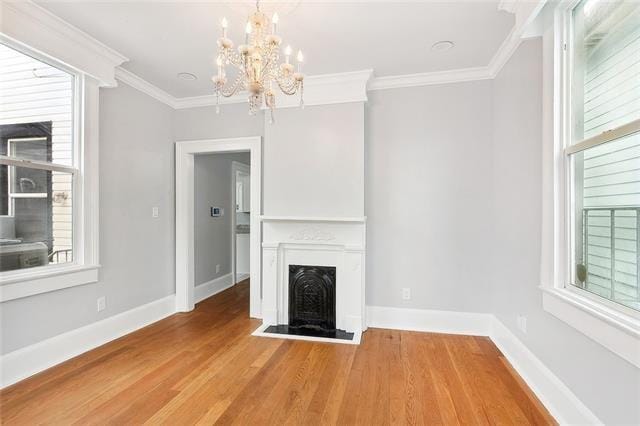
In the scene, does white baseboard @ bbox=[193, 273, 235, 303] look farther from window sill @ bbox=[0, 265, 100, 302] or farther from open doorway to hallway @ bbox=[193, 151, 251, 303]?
window sill @ bbox=[0, 265, 100, 302]

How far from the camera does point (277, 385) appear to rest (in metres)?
2.15

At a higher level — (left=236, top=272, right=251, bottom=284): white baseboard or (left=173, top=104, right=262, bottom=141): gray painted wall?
(left=173, top=104, right=262, bottom=141): gray painted wall

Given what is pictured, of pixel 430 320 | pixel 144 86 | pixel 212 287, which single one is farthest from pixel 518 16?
pixel 212 287

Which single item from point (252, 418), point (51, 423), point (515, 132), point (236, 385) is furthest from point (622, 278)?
point (51, 423)

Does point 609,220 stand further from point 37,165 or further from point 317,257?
point 37,165

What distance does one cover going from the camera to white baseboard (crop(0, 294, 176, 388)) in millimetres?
2148

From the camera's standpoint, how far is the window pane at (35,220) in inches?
86.2

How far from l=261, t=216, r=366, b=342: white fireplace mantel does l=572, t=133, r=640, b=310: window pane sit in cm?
171

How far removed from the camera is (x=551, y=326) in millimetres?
1881

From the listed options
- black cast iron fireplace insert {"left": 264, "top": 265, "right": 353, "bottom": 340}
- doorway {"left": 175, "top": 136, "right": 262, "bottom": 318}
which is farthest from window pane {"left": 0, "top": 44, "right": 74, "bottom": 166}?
black cast iron fireplace insert {"left": 264, "top": 265, "right": 353, "bottom": 340}

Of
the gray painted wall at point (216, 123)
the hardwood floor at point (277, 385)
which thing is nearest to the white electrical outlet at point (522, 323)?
the hardwood floor at point (277, 385)

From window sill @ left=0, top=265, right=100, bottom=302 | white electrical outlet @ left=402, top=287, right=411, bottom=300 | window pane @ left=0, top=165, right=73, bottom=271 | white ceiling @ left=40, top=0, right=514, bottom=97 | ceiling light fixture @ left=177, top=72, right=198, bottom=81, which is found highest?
white ceiling @ left=40, top=0, right=514, bottom=97

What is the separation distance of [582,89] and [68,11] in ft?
11.3

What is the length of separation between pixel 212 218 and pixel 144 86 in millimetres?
1943
